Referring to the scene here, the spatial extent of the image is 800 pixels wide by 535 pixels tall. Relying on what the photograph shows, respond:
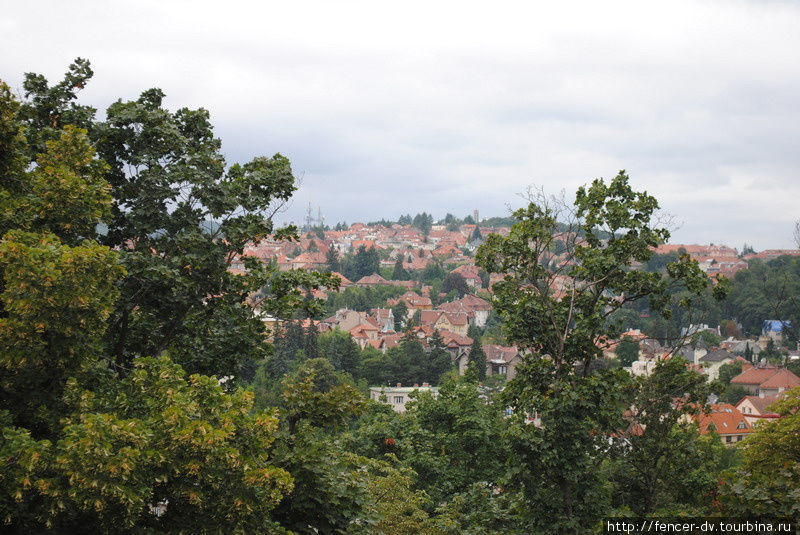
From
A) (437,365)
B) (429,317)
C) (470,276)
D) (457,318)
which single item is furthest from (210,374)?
(470,276)

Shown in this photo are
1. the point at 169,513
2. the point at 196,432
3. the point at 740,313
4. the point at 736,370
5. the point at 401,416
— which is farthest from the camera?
the point at 740,313

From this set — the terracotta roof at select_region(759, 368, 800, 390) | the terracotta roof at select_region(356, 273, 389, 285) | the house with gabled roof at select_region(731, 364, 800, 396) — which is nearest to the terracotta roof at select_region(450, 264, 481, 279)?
the terracotta roof at select_region(356, 273, 389, 285)

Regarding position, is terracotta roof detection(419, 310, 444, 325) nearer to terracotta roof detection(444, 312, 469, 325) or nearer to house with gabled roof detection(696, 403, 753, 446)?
terracotta roof detection(444, 312, 469, 325)

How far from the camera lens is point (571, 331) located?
10094mm

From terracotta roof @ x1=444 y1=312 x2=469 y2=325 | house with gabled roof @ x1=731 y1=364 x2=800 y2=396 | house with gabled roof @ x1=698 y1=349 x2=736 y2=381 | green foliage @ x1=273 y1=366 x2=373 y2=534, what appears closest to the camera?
green foliage @ x1=273 y1=366 x2=373 y2=534

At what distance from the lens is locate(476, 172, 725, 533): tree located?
30.3 feet

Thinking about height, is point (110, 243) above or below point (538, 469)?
above

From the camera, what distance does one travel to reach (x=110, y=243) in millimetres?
9023

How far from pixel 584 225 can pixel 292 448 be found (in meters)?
5.46

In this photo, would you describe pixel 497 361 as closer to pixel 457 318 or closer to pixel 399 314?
pixel 457 318

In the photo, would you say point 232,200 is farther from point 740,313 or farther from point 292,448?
point 740,313

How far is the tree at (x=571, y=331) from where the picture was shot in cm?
923

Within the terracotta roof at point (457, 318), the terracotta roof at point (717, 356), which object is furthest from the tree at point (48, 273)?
the terracotta roof at point (457, 318)

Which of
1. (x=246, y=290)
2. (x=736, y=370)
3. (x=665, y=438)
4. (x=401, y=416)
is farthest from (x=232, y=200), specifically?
(x=736, y=370)
